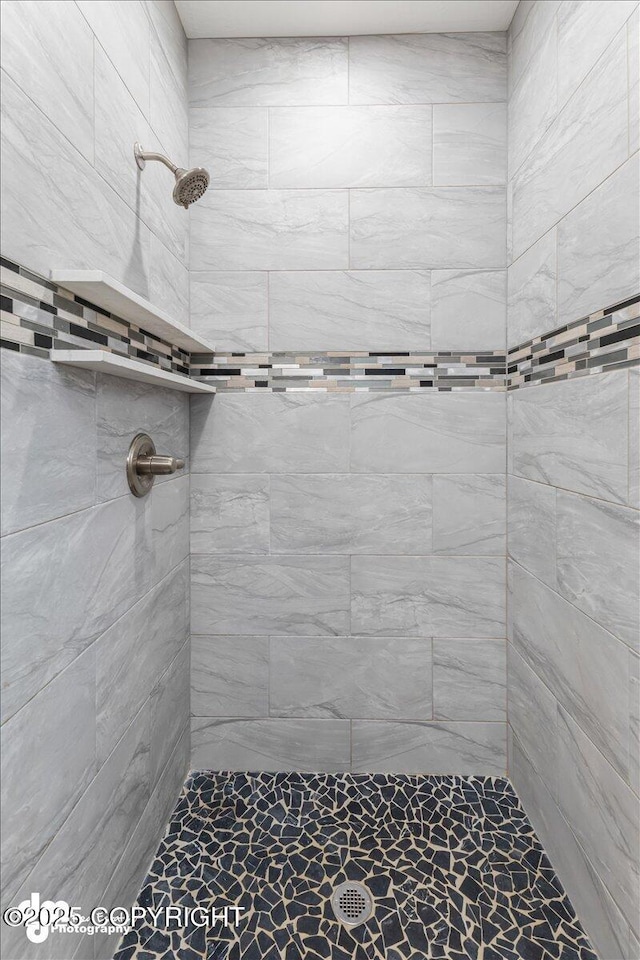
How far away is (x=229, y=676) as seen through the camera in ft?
6.17

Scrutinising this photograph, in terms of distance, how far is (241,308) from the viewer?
6.03 ft

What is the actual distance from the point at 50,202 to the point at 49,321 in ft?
0.70

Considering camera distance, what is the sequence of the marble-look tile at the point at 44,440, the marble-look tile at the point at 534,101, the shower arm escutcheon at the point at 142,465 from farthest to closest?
the marble-look tile at the point at 534,101, the shower arm escutcheon at the point at 142,465, the marble-look tile at the point at 44,440

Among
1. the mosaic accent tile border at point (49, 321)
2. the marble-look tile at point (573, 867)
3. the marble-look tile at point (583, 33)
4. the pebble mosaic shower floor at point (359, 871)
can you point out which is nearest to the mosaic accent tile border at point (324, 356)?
the mosaic accent tile border at point (49, 321)

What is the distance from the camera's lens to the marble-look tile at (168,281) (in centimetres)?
149

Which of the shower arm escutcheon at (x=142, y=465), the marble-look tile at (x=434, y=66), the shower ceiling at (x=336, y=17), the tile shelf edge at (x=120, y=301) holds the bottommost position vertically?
the shower arm escutcheon at (x=142, y=465)

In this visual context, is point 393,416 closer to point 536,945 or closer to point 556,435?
point 556,435

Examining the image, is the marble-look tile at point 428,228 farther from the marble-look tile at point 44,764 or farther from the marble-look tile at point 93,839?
the marble-look tile at point 93,839

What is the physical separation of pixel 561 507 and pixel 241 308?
1.22 m

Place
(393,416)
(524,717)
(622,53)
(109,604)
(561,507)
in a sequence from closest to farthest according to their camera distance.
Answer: (622,53) → (109,604) → (561,507) → (524,717) → (393,416)

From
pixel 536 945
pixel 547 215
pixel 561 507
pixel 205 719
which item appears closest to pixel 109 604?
pixel 205 719

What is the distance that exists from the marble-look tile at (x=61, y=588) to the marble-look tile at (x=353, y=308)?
0.87 meters

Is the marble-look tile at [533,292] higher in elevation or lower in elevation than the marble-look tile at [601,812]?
higher

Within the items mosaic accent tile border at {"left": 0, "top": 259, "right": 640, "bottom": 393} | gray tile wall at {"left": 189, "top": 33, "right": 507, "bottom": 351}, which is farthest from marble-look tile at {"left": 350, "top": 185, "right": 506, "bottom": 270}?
mosaic accent tile border at {"left": 0, "top": 259, "right": 640, "bottom": 393}
